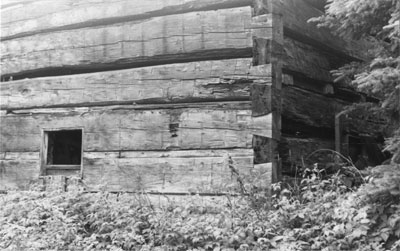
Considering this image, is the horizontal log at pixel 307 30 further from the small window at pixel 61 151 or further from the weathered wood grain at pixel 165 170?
the small window at pixel 61 151

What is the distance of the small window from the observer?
7.02 m

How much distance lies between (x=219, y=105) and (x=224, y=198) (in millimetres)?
1056

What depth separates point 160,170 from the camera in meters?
6.14

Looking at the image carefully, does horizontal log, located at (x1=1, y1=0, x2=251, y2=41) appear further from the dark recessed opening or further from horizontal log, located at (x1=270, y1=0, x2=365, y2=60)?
the dark recessed opening

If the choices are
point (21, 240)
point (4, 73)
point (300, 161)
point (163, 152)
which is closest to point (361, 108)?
point (300, 161)

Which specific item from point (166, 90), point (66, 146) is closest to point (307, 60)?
point (166, 90)

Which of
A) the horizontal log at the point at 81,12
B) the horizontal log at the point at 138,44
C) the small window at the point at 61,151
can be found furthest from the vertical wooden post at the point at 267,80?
the small window at the point at 61,151

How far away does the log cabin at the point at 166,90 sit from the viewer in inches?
225

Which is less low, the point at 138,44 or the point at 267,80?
the point at 138,44

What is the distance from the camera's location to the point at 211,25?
19.6 feet

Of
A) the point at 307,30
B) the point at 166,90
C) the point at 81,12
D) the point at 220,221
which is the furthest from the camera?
the point at 81,12

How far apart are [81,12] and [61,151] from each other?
2.29 metres

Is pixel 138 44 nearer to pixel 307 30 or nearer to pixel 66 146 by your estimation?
pixel 307 30

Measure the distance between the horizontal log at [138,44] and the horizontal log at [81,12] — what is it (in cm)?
10
